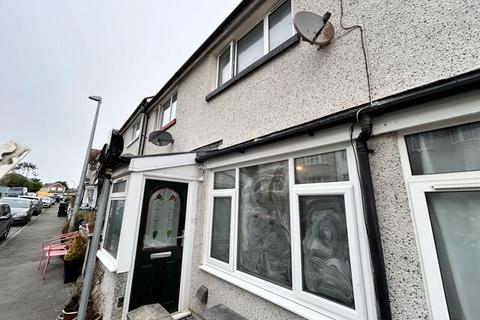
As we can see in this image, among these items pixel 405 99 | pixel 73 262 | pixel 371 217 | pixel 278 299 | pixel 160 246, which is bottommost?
pixel 73 262

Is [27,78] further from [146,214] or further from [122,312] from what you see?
[122,312]

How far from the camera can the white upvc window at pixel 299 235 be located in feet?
7.95

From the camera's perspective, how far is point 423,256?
1900 millimetres

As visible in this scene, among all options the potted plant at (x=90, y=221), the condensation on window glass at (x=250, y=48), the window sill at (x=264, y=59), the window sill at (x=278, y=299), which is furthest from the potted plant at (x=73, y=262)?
the condensation on window glass at (x=250, y=48)

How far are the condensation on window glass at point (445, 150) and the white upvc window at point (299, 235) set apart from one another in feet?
2.10

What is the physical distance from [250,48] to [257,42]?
236 millimetres

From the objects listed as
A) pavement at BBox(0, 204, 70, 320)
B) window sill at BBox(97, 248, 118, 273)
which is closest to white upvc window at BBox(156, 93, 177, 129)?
window sill at BBox(97, 248, 118, 273)

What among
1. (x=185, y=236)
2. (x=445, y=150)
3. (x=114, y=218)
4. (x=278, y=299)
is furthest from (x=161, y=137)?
(x=445, y=150)

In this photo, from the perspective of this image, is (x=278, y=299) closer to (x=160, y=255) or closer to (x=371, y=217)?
(x=371, y=217)

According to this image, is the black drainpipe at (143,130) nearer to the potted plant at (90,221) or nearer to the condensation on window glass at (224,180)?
the potted plant at (90,221)

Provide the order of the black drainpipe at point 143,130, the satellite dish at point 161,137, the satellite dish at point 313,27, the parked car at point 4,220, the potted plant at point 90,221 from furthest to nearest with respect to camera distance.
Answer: the parked car at point 4,220, the black drainpipe at point 143,130, the potted plant at point 90,221, the satellite dish at point 161,137, the satellite dish at point 313,27

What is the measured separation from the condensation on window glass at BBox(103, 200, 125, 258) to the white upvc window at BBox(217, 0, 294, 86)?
4379mm

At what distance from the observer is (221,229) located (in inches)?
173

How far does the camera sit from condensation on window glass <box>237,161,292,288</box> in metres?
3.18
